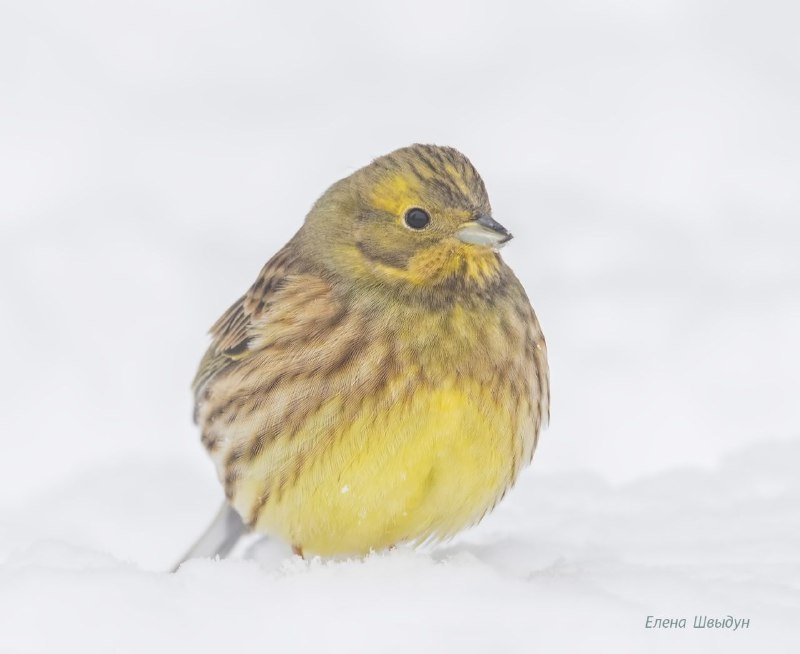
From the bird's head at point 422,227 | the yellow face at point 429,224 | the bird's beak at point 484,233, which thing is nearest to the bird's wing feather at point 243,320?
the bird's head at point 422,227

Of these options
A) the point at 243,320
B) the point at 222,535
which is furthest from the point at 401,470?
the point at 222,535

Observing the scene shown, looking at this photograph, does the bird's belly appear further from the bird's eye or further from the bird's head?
the bird's eye

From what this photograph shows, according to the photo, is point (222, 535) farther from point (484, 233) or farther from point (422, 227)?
point (484, 233)

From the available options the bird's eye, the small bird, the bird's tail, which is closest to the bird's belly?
the small bird

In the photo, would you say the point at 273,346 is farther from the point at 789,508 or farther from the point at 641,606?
the point at 789,508

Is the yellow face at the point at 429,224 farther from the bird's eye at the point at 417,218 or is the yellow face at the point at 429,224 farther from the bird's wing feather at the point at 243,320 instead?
the bird's wing feather at the point at 243,320

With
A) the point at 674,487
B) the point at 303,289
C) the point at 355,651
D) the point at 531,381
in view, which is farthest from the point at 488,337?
the point at 674,487
